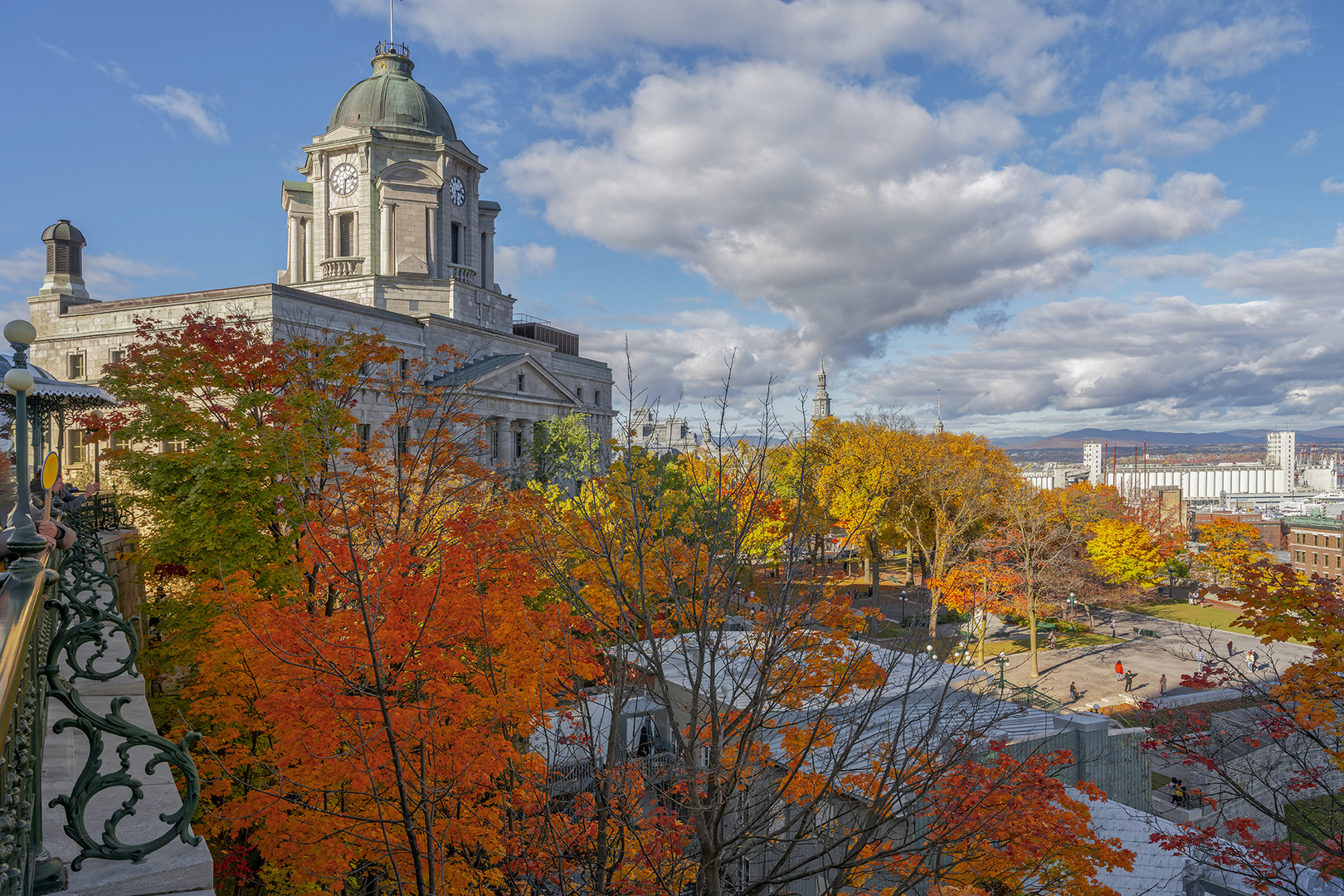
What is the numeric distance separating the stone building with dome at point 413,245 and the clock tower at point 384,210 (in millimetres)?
78

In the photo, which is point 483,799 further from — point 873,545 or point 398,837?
point 873,545

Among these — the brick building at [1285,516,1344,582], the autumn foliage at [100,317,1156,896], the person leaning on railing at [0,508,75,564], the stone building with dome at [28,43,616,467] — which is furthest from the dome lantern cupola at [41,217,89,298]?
the brick building at [1285,516,1344,582]

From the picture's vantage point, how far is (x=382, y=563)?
459 inches

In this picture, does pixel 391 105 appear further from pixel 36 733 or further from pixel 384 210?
pixel 36 733

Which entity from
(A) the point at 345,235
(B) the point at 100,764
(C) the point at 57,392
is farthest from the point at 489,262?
(B) the point at 100,764

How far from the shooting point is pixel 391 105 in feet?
185

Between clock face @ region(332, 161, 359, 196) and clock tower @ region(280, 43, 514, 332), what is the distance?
0.20 ft

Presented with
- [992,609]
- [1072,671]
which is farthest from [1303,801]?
[992,609]

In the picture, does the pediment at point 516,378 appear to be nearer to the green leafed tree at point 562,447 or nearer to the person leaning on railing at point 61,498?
the green leafed tree at point 562,447

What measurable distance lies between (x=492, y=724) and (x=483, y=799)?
3.56 m

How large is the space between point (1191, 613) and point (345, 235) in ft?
215

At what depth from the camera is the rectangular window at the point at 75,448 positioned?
35500mm

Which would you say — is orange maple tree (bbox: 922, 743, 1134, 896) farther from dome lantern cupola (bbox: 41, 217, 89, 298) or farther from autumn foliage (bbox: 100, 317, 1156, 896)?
dome lantern cupola (bbox: 41, 217, 89, 298)

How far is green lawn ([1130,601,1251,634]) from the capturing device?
47031 mm
